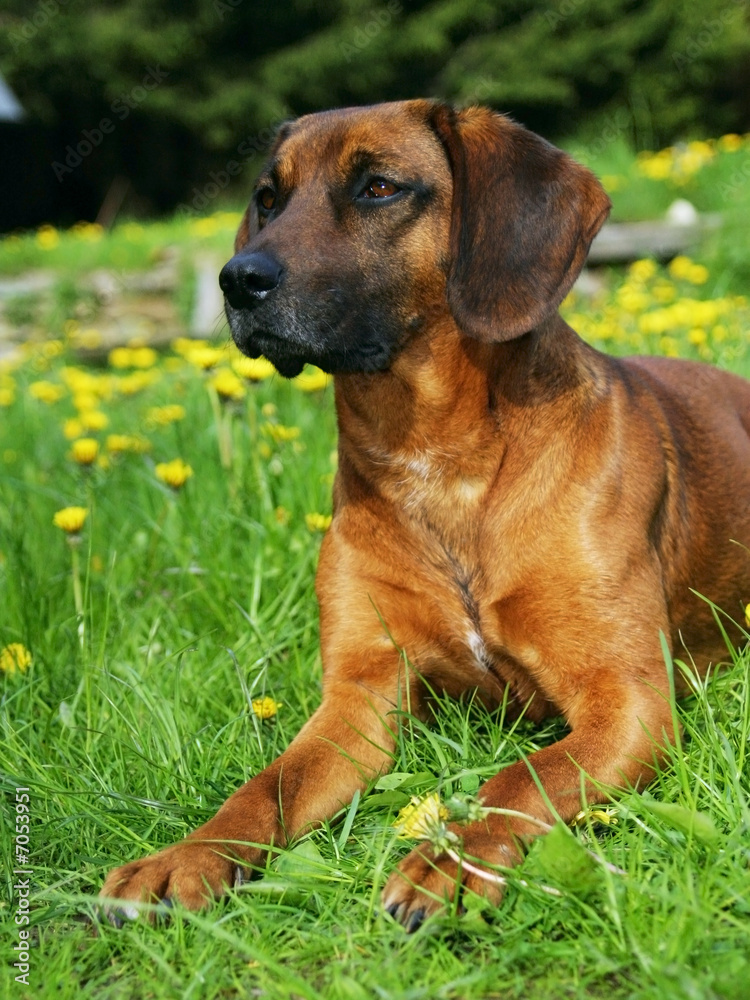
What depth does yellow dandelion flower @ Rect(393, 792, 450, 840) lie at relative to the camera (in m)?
1.96

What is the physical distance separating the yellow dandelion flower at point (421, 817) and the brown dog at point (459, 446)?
30cm

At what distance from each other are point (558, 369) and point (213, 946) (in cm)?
161

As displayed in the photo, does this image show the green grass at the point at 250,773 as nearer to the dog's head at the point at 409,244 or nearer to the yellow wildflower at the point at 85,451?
the yellow wildflower at the point at 85,451

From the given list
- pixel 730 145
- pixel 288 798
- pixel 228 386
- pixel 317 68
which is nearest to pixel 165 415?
pixel 228 386

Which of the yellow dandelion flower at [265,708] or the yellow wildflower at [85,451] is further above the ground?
the yellow wildflower at [85,451]

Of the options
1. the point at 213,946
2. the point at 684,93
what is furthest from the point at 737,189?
the point at 684,93

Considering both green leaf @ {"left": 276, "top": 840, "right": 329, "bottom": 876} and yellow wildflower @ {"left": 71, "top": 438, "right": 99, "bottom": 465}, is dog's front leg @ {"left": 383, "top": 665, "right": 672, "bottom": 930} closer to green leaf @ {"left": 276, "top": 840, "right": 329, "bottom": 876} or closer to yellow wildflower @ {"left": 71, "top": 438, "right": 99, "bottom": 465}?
green leaf @ {"left": 276, "top": 840, "right": 329, "bottom": 876}

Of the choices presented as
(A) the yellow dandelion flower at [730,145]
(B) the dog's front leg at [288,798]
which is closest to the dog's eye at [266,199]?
(B) the dog's front leg at [288,798]

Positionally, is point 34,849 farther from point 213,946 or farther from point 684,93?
point 684,93

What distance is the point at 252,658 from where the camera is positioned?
319 centimetres

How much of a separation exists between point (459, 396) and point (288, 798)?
1087 millimetres

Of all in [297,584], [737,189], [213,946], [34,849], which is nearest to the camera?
[213,946]

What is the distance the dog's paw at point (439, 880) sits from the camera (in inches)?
76.1

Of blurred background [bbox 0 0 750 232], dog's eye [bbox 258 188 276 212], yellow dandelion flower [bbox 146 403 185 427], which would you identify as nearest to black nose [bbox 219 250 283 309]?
dog's eye [bbox 258 188 276 212]
